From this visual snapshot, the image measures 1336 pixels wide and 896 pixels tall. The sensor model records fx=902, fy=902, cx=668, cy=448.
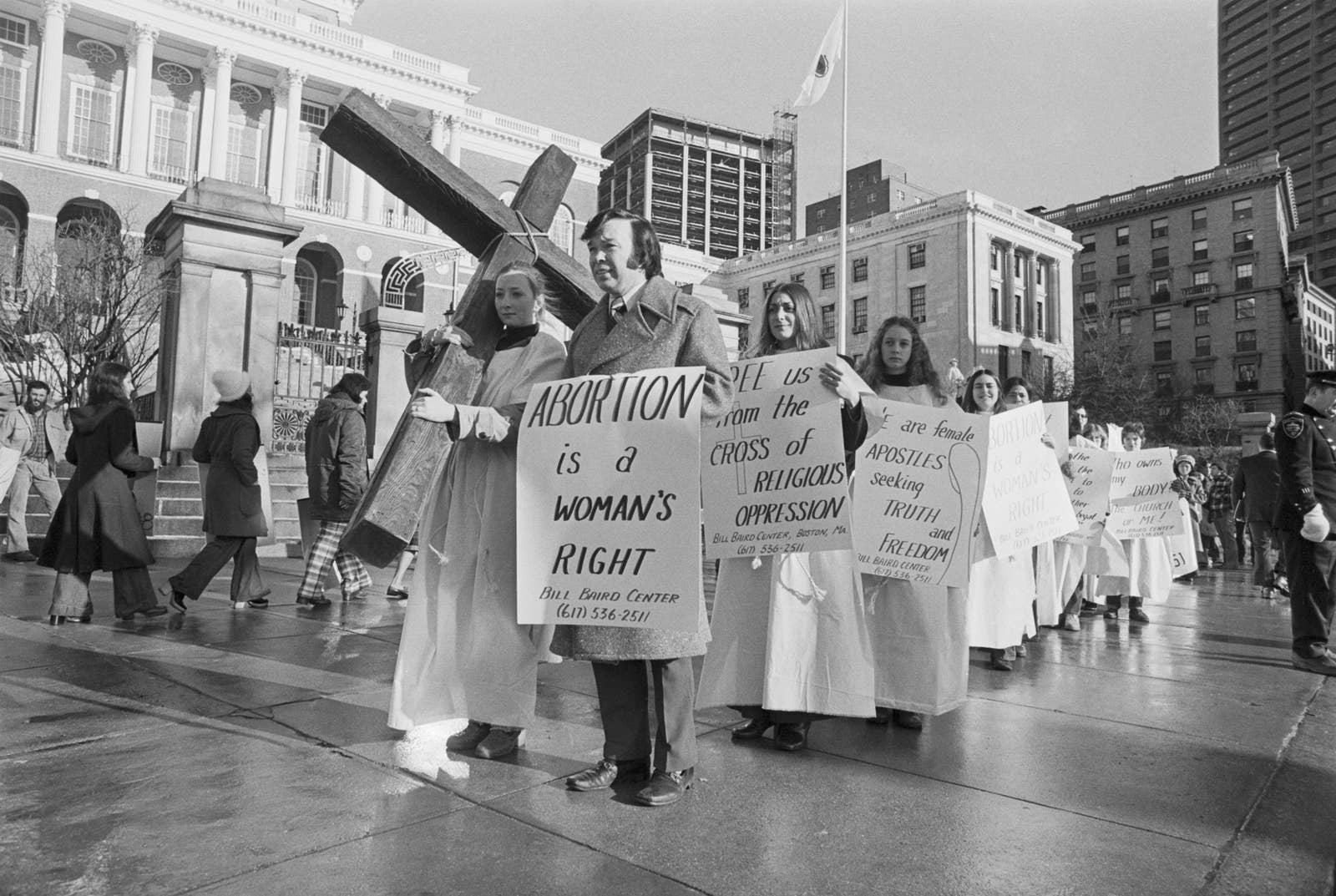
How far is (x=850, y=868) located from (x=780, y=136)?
126165 mm

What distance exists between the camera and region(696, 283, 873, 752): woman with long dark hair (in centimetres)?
362

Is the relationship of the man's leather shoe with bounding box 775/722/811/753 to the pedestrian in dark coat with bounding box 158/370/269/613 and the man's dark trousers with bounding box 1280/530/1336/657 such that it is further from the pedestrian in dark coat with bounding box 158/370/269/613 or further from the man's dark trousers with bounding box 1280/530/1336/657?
the pedestrian in dark coat with bounding box 158/370/269/613

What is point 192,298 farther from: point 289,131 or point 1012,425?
point 289,131

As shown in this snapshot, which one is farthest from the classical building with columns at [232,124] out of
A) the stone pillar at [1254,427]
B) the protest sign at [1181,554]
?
the protest sign at [1181,554]

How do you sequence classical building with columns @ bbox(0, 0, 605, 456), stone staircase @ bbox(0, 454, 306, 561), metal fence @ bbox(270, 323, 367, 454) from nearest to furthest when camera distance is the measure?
stone staircase @ bbox(0, 454, 306, 561)
metal fence @ bbox(270, 323, 367, 454)
classical building with columns @ bbox(0, 0, 605, 456)

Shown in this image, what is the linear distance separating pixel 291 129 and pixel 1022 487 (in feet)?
142

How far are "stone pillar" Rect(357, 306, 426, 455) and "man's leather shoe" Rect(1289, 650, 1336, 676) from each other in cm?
1033

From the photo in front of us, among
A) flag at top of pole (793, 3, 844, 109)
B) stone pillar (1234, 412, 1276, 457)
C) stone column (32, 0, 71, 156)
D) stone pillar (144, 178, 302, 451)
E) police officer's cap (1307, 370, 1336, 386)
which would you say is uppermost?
stone column (32, 0, 71, 156)

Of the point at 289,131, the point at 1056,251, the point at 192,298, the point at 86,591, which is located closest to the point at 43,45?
the point at 289,131

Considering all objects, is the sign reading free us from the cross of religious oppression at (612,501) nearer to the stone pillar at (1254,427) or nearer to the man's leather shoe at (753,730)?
the man's leather shoe at (753,730)

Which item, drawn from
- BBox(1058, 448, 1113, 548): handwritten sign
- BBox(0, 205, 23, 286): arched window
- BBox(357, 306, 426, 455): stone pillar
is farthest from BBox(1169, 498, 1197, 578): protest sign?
BBox(0, 205, 23, 286): arched window

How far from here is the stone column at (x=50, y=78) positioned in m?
36.0

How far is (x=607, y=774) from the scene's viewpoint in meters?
3.05

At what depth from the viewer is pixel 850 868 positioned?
2.41 meters
